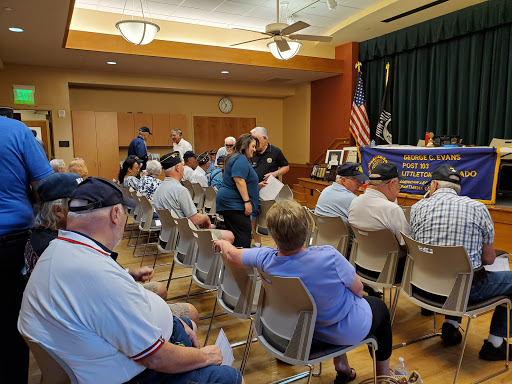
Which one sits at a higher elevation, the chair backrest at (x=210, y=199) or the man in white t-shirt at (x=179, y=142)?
the man in white t-shirt at (x=179, y=142)

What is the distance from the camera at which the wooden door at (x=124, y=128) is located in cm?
936

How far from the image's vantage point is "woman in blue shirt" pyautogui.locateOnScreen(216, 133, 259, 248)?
3379 millimetres

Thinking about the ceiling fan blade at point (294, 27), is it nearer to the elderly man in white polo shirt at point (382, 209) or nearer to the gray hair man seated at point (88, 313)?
the elderly man in white polo shirt at point (382, 209)

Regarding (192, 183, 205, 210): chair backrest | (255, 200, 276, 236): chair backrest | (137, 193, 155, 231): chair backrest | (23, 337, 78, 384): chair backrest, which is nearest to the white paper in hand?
(23, 337, 78, 384): chair backrest

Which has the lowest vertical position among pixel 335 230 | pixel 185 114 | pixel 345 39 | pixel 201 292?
pixel 201 292

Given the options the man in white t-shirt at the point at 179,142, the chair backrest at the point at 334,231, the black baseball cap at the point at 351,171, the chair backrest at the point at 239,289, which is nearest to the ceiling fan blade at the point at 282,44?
the man in white t-shirt at the point at 179,142

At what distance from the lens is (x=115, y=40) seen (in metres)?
6.75

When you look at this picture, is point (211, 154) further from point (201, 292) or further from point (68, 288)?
point (68, 288)

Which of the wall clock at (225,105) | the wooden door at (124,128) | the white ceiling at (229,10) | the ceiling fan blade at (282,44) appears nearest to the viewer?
the ceiling fan blade at (282,44)

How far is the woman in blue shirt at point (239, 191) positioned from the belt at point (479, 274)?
192 cm

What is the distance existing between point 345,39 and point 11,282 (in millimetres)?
8868

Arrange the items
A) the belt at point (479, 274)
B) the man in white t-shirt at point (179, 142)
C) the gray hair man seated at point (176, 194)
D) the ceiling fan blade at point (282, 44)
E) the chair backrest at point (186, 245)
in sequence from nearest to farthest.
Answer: the belt at point (479, 274), the chair backrest at point (186, 245), the gray hair man seated at point (176, 194), the ceiling fan blade at point (282, 44), the man in white t-shirt at point (179, 142)

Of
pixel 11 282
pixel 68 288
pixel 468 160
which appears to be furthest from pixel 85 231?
pixel 468 160

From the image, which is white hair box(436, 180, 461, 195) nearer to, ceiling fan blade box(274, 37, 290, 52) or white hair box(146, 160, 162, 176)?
white hair box(146, 160, 162, 176)
